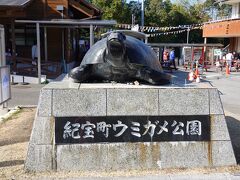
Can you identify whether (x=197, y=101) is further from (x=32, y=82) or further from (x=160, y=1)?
(x=160, y=1)

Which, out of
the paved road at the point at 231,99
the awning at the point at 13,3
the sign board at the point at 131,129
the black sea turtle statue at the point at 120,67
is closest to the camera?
the sign board at the point at 131,129

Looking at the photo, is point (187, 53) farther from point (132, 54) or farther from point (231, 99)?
point (132, 54)

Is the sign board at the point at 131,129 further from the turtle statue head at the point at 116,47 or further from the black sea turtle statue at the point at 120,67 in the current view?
the turtle statue head at the point at 116,47

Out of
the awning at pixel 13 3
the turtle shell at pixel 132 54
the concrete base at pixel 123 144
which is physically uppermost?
the awning at pixel 13 3

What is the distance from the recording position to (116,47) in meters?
5.34

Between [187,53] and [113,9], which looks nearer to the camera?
[187,53]

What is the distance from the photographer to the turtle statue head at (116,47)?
523cm

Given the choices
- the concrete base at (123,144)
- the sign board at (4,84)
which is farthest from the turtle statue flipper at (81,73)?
the sign board at (4,84)

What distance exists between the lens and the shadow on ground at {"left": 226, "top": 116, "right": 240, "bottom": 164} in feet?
20.8

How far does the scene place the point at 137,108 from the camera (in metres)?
Answer: 5.42

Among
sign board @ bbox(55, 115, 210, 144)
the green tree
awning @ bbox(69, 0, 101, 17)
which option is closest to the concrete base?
sign board @ bbox(55, 115, 210, 144)

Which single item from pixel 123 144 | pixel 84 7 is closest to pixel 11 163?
pixel 123 144

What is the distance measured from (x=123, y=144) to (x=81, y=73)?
1.38 meters

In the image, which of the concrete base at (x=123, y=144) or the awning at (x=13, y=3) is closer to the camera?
the concrete base at (x=123, y=144)
